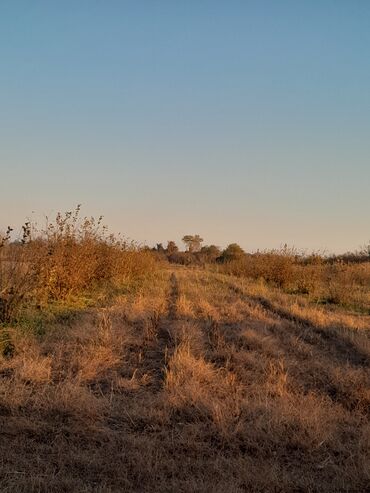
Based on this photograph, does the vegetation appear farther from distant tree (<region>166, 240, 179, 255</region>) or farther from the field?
distant tree (<region>166, 240, 179, 255</region>)

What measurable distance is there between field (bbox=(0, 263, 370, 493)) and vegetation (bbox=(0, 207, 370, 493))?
0.05 feet

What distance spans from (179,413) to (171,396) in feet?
0.79

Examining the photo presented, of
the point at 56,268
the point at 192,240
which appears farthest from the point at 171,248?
the point at 56,268

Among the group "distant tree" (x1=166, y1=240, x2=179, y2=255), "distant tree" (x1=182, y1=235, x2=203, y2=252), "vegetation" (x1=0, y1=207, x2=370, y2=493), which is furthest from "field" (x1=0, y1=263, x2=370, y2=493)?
"distant tree" (x1=182, y1=235, x2=203, y2=252)

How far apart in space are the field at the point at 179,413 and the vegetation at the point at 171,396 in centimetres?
1

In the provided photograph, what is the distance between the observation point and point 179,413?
5.21m

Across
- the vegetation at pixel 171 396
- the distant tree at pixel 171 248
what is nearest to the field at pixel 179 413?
the vegetation at pixel 171 396

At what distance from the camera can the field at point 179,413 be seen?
12.9 feet

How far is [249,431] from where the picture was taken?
187 inches

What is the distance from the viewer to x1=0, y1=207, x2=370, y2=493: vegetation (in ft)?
13.1

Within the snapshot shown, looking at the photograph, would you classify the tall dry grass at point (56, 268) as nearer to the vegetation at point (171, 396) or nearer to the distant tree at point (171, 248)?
the vegetation at point (171, 396)

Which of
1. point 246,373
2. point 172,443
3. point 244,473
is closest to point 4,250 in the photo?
point 246,373

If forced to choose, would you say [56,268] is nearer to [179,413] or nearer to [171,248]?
[179,413]

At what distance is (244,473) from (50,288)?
858 cm
